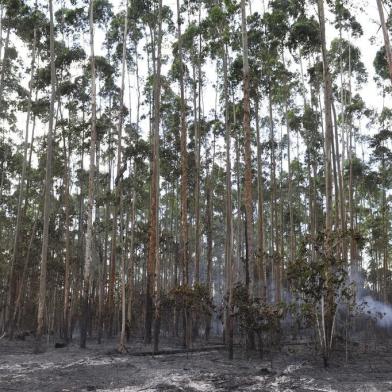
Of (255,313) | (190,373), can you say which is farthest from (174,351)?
(190,373)

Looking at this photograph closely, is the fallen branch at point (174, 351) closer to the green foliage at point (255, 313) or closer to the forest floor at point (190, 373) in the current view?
the forest floor at point (190, 373)

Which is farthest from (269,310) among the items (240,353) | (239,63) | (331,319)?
(239,63)

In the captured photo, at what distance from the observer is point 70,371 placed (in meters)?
10.2

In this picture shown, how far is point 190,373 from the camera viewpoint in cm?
980

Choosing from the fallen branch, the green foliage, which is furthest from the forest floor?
the green foliage

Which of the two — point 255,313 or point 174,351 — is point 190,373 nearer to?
point 255,313

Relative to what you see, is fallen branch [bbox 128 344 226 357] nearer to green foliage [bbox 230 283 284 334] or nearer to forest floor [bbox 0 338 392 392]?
forest floor [bbox 0 338 392 392]

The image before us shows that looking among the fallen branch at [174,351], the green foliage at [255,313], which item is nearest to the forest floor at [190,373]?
the fallen branch at [174,351]

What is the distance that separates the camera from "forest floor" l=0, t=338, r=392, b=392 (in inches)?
320

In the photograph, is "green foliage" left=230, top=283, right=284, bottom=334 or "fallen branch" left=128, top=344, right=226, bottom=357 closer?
"green foliage" left=230, top=283, right=284, bottom=334

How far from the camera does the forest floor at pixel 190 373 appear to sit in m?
8.14

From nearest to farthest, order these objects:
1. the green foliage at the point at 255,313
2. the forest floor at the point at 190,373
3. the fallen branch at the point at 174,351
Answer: the forest floor at the point at 190,373 → the green foliage at the point at 255,313 → the fallen branch at the point at 174,351

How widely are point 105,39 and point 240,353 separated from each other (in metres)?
16.2

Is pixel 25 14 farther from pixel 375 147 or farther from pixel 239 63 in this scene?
pixel 375 147
